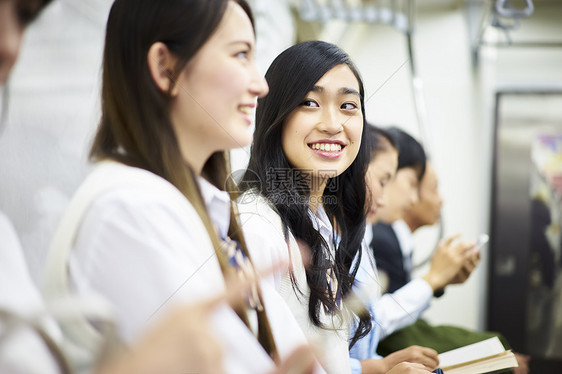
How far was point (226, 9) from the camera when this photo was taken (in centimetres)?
45

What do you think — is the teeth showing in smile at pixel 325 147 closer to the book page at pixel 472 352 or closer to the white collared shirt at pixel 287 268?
the white collared shirt at pixel 287 268

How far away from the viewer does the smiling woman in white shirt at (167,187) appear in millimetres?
374

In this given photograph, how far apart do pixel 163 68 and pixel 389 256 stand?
797mm

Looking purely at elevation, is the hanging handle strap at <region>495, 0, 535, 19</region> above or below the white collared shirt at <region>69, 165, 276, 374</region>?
above

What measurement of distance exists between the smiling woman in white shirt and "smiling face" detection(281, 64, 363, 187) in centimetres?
13

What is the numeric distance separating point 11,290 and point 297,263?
0.28m

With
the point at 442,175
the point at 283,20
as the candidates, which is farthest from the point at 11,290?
the point at 442,175

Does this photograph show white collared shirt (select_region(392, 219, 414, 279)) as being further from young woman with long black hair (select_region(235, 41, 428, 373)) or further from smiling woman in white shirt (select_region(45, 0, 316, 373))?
smiling woman in white shirt (select_region(45, 0, 316, 373))

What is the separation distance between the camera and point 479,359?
0.70 metres

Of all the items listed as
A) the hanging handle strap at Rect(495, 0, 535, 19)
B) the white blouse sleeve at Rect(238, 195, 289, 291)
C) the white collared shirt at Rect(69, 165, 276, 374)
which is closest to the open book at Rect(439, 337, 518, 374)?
the white blouse sleeve at Rect(238, 195, 289, 291)

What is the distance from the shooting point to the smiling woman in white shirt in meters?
0.37

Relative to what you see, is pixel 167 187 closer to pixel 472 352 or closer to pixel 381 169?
pixel 472 352

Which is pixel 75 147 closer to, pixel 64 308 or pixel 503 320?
pixel 64 308

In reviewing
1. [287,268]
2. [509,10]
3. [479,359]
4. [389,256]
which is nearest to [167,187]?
[287,268]
